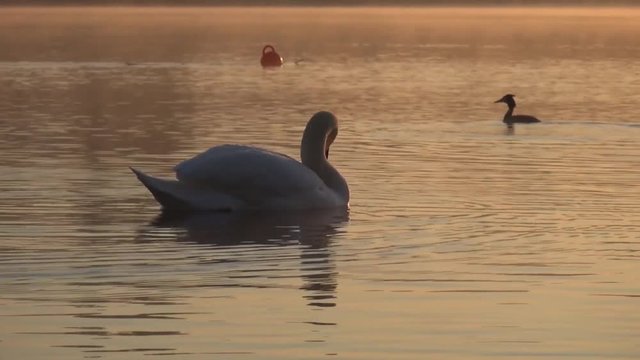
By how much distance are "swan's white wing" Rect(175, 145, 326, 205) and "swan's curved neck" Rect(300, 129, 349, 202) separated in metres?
0.67

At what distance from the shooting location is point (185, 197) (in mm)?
17609

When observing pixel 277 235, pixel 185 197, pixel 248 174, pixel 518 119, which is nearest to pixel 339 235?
pixel 277 235

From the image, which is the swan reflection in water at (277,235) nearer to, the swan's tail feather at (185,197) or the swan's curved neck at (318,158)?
the swan's tail feather at (185,197)

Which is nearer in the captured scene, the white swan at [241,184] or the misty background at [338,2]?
the white swan at [241,184]

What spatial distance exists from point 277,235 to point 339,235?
507 mm

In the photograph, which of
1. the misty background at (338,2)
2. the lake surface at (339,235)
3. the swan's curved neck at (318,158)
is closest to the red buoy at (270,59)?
the lake surface at (339,235)

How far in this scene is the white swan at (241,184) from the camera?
1748 centimetres

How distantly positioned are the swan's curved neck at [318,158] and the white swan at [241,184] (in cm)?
41

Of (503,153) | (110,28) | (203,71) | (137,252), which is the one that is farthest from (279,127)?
(110,28)

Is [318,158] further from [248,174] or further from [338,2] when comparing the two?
[338,2]

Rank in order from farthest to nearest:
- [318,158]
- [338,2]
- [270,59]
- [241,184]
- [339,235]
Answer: [338,2], [270,59], [318,158], [241,184], [339,235]

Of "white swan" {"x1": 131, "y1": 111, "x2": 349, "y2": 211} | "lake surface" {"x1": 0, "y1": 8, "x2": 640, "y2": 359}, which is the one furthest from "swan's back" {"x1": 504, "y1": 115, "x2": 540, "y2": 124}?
"white swan" {"x1": 131, "y1": 111, "x2": 349, "y2": 211}

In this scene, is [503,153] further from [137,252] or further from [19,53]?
[19,53]

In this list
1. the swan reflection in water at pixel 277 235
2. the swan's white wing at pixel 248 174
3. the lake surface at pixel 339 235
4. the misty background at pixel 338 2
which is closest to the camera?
the lake surface at pixel 339 235
